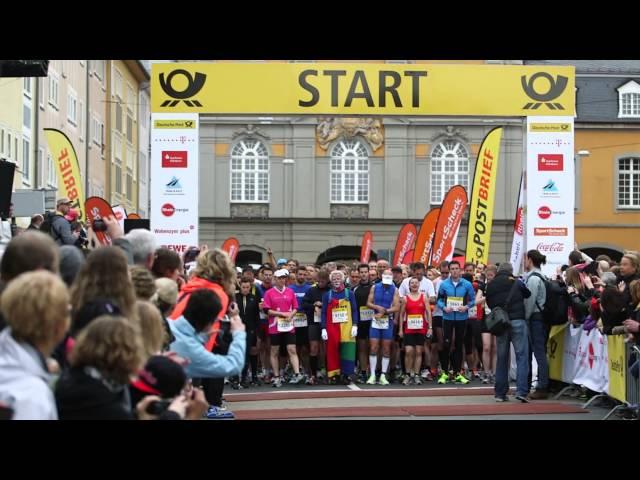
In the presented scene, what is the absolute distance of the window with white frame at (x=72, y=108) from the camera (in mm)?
49312

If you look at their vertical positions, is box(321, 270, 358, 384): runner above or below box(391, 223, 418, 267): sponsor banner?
below

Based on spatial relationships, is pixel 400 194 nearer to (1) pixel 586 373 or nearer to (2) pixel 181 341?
(1) pixel 586 373

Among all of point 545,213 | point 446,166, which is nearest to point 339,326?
point 545,213

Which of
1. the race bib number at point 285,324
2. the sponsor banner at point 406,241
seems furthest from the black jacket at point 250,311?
the sponsor banner at point 406,241

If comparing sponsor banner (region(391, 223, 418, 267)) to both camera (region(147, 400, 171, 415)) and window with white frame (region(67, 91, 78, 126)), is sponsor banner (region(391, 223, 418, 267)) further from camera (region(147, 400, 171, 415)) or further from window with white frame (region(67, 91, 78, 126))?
camera (region(147, 400, 171, 415))

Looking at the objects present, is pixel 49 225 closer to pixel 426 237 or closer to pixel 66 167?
pixel 66 167

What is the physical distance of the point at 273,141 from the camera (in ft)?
190

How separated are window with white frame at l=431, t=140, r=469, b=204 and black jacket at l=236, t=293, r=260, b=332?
39.0 m

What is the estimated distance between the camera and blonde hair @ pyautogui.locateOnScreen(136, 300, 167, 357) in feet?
21.9

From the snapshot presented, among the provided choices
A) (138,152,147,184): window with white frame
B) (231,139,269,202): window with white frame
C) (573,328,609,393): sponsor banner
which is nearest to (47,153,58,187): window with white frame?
(231,139,269,202): window with white frame

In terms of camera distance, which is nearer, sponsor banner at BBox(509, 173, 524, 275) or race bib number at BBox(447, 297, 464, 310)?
race bib number at BBox(447, 297, 464, 310)

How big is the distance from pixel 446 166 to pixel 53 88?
67.9ft

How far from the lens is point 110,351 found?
5.59 metres
